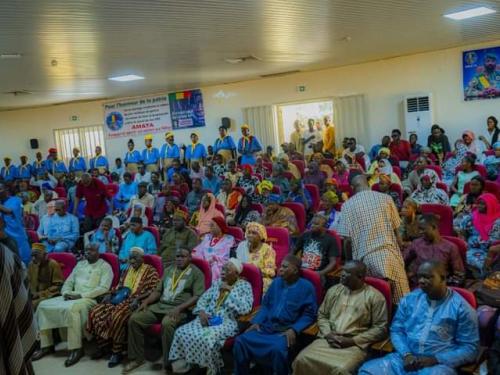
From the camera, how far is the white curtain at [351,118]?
12.1m

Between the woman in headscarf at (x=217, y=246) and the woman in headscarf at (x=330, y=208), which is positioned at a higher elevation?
the woman in headscarf at (x=330, y=208)

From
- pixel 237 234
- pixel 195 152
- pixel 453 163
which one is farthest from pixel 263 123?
pixel 237 234

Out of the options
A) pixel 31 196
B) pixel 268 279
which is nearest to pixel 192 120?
pixel 31 196

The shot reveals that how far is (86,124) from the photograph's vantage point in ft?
Result: 53.2

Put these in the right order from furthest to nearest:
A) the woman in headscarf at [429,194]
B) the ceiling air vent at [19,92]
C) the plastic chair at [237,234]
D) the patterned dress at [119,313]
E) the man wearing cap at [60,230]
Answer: the ceiling air vent at [19,92]
the man wearing cap at [60,230]
the woman in headscarf at [429,194]
the plastic chair at [237,234]
the patterned dress at [119,313]

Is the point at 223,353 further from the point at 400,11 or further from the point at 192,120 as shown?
the point at 192,120

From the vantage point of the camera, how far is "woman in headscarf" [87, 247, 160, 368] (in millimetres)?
4914

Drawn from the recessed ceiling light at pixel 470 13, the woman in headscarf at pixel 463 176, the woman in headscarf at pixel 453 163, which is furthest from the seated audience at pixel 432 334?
the woman in headscarf at pixel 453 163

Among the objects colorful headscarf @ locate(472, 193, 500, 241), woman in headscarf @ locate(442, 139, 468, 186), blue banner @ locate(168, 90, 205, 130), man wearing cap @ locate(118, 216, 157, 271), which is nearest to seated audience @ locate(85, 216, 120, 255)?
man wearing cap @ locate(118, 216, 157, 271)

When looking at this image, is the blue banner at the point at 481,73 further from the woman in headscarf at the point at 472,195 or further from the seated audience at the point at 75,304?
the seated audience at the point at 75,304

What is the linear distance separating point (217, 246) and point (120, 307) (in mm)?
1277

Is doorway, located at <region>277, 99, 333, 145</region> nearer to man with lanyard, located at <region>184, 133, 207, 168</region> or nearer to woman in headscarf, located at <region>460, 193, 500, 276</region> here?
man with lanyard, located at <region>184, 133, 207, 168</region>

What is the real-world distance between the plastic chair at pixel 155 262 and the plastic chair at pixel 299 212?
196cm

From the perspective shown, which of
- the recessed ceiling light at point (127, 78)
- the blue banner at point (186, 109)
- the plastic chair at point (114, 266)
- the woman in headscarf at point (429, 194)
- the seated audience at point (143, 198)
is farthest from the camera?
the blue banner at point (186, 109)
